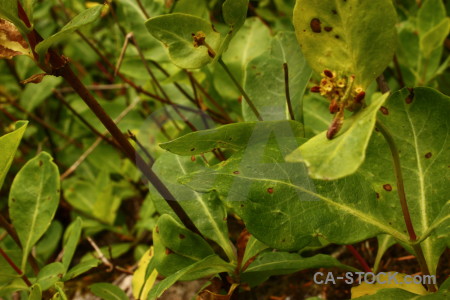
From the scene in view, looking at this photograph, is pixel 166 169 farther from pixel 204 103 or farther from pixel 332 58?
pixel 204 103

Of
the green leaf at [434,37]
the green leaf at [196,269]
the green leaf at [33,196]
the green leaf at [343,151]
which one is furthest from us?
the green leaf at [434,37]

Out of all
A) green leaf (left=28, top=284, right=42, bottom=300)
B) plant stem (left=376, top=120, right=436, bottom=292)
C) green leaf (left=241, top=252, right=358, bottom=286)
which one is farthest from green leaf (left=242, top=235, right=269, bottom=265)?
green leaf (left=28, top=284, right=42, bottom=300)

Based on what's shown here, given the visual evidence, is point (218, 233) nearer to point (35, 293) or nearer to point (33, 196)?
point (35, 293)

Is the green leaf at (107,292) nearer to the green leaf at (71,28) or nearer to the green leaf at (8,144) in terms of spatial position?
the green leaf at (8,144)

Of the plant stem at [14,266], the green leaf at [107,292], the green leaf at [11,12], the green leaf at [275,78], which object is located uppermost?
the green leaf at [11,12]

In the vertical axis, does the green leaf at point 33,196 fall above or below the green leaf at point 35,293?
above

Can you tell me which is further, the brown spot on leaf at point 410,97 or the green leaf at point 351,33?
the brown spot on leaf at point 410,97

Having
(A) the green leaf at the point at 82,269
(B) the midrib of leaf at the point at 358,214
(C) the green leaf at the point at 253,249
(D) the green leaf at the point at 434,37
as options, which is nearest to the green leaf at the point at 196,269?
(C) the green leaf at the point at 253,249

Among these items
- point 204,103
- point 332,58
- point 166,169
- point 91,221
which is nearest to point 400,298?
point 332,58

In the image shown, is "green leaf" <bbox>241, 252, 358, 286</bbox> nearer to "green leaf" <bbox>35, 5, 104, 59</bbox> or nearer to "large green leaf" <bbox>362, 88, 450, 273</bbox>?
"large green leaf" <bbox>362, 88, 450, 273</bbox>
